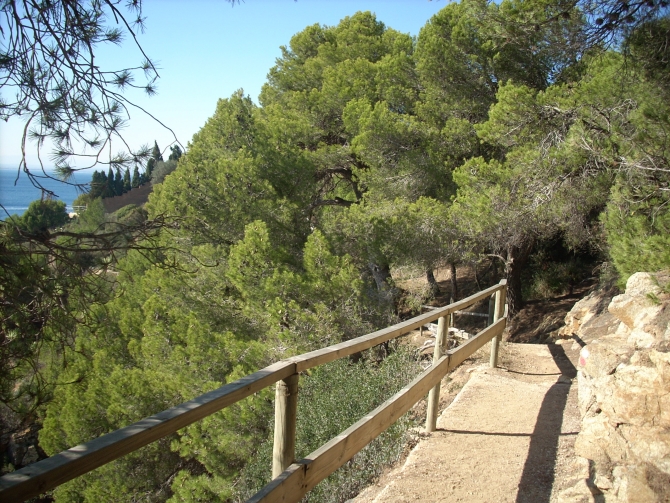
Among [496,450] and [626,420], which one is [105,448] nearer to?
[626,420]

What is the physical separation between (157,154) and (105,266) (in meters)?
0.83

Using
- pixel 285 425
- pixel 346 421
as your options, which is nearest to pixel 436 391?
pixel 346 421

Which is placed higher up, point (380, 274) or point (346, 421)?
point (380, 274)

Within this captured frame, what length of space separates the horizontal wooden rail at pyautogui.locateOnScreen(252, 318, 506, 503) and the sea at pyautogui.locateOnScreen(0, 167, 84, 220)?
213 centimetres

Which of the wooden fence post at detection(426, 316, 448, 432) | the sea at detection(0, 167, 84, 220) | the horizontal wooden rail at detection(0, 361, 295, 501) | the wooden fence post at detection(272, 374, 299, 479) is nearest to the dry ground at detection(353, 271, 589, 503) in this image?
the wooden fence post at detection(426, 316, 448, 432)

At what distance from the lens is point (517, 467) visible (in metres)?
3.87

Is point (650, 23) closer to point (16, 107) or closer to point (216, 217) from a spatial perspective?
point (16, 107)

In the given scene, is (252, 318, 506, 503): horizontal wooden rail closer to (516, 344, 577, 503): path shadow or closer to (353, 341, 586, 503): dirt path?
(353, 341, 586, 503): dirt path

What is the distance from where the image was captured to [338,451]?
9.02ft

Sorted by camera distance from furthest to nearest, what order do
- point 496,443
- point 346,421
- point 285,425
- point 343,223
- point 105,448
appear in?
point 343,223 < point 346,421 < point 496,443 < point 285,425 < point 105,448

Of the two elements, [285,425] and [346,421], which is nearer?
[285,425]

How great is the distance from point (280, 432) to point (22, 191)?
222cm

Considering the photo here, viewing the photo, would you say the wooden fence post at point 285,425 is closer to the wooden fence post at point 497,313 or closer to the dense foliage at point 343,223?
the dense foliage at point 343,223

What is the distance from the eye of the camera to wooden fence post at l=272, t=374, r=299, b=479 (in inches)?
97.1
